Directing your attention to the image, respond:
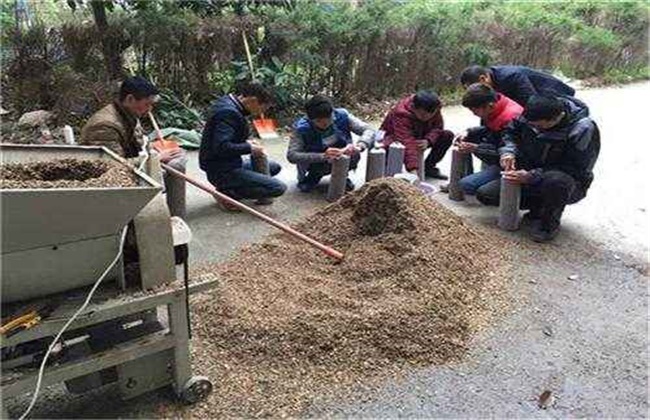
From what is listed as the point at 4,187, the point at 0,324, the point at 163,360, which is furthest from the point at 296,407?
the point at 4,187

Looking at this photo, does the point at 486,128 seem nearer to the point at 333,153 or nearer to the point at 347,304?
the point at 333,153

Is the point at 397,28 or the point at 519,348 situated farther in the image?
the point at 397,28

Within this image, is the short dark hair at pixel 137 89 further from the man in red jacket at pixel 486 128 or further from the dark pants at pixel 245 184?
the man in red jacket at pixel 486 128

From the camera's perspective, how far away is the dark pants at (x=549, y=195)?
4.01m

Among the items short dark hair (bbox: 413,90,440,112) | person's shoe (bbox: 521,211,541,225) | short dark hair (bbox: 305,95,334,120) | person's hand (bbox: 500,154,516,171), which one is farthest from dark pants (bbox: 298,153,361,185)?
person's shoe (bbox: 521,211,541,225)

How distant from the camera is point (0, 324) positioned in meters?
1.90

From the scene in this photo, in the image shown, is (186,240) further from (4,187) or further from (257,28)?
(257,28)

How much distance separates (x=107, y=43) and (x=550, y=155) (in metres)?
5.01

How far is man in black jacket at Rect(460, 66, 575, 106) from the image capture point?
4727 millimetres

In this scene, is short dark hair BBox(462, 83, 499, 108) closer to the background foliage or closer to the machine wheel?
the machine wheel

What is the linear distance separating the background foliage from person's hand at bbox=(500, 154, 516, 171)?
398 centimetres

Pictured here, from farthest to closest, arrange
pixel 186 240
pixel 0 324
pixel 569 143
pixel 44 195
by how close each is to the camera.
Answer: pixel 569 143
pixel 186 240
pixel 0 324
pixel 44 195

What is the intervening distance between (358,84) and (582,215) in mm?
4380

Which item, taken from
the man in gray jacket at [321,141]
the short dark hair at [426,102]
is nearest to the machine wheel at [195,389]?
the man in gray jacket at [321,141]
